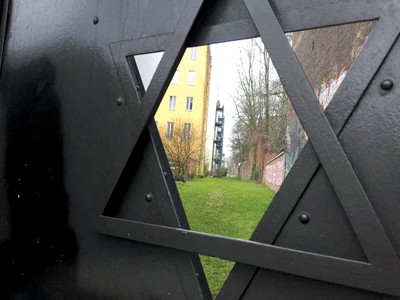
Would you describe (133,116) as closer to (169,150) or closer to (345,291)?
(345,291)

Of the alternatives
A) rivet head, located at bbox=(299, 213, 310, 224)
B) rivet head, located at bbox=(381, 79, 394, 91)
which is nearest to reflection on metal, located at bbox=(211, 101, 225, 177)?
rivet head, located at bbox=(299, 213, 310, 224)

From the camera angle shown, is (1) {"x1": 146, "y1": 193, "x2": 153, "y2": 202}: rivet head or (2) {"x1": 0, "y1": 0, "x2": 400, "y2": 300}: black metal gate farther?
(1) {"x1": 146, "y1": 193, "x2": 153, "y2": 202}: rivet head

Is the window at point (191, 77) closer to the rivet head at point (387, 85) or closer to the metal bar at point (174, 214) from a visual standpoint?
the metal bar at point (174, 214)

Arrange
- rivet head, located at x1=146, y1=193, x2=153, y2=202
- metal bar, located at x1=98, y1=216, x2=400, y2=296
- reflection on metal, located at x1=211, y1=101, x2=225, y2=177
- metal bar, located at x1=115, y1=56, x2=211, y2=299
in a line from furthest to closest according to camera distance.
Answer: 1. reflection on metal, located at x1=211, y1=101, x2=225, y2=177
2. rivet head, located at x1=146, y1=193, x2=153, y2=202
3. metal bar, located at x1=115, y1=56, x2=211, y2=299
4. metal bar, located at x1=98, y1=216, x2=400, y2=296

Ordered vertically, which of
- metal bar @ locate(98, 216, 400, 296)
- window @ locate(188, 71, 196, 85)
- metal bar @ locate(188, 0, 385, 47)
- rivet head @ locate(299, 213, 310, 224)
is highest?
window @ locate(188, 71, 196, 85)

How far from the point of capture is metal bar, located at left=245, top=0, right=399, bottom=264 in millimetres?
865

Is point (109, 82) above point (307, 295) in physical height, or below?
above

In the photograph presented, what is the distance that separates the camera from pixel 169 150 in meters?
15.8

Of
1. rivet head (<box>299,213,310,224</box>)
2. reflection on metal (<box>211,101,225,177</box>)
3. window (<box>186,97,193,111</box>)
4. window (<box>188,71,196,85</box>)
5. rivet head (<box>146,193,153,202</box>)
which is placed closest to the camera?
rivet head (<box>299,213,310,224</box>)

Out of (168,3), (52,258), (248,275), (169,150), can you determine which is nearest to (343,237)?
(248,275)

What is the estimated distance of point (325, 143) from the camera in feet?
3.14

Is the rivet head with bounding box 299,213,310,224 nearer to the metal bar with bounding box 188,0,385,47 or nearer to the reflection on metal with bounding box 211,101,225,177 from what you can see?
the metal bar with bounding box 188,0,385,47

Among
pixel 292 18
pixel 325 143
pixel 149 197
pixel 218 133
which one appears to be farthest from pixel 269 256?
pixel 218 133

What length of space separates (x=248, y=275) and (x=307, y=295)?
0.22 m
